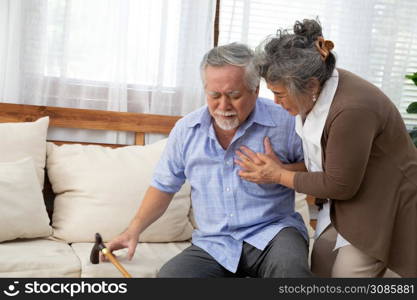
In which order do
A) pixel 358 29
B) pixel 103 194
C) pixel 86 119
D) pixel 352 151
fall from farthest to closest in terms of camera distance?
pixel 358 29 → pixel 86 119 → pixel 103 194 → pixel 352 151

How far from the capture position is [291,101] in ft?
5.62

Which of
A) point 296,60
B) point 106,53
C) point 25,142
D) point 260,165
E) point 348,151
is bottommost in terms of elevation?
point 25,142

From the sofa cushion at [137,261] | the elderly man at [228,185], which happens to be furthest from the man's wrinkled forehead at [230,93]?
the sofa cushion at [137,261]

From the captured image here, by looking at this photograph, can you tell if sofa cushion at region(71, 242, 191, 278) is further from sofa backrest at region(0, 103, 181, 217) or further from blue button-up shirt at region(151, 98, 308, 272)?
sofa backrest at region(0, 103, 181, 217)

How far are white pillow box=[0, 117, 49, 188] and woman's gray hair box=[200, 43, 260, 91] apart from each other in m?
0.98

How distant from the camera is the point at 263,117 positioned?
6.49 feet

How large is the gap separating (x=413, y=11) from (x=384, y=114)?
182cm

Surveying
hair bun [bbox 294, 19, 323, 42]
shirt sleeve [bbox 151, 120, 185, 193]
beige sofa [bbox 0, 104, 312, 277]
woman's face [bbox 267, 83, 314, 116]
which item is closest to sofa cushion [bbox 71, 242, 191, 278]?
beige sofa [bbox 0, 104, 312, 277]

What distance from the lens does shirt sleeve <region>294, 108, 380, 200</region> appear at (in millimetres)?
1613

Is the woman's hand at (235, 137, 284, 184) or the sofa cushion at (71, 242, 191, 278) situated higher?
the woman's hand at (235, 137, 284, 184)

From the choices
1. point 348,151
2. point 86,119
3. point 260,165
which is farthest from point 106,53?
point 348,151

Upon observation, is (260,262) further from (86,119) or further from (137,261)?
(86,119)

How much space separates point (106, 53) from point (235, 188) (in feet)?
3.82

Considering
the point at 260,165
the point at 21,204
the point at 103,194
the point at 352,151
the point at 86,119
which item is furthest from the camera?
the point at 86,119
